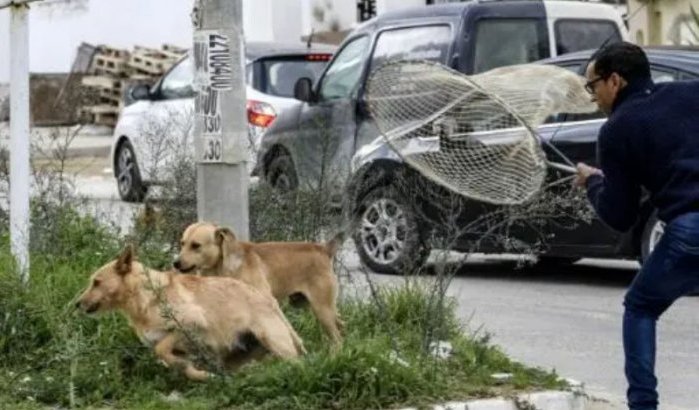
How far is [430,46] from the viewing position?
15883 millimetres

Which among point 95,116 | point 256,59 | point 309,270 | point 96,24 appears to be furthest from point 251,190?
point 96,24

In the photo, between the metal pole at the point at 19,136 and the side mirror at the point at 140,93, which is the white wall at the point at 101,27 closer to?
the side mirror at the point at 140,93

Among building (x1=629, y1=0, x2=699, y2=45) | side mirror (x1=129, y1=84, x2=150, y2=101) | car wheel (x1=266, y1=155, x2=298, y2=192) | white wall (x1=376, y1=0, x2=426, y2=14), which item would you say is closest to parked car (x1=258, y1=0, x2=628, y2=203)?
car wheel (x1=266, y1=155, x2=298, y2=192)

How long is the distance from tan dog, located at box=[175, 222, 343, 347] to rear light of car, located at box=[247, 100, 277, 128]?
31.3 feet

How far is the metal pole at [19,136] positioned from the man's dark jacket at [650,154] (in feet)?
11.1

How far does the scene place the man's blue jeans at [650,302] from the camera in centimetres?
786

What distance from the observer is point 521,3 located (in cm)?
1622

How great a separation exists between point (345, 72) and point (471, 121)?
668 centimetres

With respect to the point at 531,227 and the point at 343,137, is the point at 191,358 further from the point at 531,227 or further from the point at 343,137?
the point at 343,137

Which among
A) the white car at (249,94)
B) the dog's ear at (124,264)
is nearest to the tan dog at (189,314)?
the dog's ear at (124,264)

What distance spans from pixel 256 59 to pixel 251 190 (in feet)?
28.3

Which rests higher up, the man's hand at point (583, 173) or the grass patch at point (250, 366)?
the man's hand at point (583, 173)

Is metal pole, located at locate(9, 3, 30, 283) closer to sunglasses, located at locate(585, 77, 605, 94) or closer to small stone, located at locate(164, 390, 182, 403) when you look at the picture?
small stone, located at locate(164, 390, 182, 403)

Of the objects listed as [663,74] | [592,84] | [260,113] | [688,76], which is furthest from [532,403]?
[260,113]
